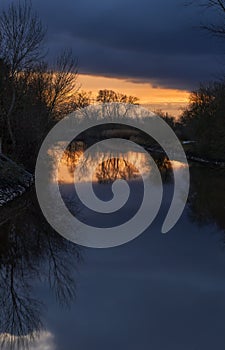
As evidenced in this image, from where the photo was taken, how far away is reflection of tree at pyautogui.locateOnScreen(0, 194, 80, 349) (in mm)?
7090

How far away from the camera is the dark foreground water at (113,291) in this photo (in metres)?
6.70

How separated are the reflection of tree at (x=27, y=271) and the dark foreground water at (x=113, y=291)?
0.06ft

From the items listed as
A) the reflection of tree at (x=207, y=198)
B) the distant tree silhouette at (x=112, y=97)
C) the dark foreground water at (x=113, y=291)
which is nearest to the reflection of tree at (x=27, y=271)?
the dark foreground water at (x=113, y=291)

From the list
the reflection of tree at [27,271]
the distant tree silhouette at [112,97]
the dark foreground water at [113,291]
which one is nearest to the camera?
the dark foreground water at [113,291]

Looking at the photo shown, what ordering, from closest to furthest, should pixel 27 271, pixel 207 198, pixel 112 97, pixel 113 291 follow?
1. pixel 113 291
2. pixel 27 271
3. pixel 207 198
4. pixel 112 97

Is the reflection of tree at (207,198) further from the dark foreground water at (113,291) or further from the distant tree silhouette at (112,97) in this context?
the distant tree silhouette at (112,97)

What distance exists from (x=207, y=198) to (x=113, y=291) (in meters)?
13.9

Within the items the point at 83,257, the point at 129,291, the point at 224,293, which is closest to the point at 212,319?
the point at 224,293

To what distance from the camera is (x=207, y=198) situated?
21922 millimetres

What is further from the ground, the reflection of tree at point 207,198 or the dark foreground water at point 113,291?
the dark foreground water at point 113,291

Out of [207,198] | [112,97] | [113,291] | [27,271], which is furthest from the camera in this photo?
[112,97]

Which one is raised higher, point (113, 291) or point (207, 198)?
point (113, 291)

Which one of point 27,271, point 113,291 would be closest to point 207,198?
point 27,271

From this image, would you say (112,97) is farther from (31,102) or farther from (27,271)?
(27,271)
